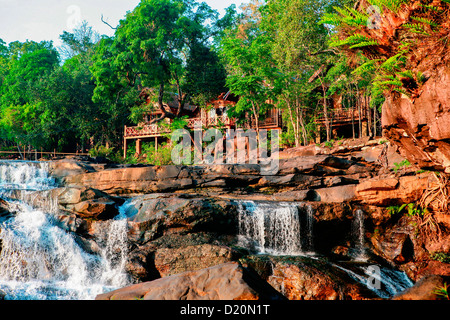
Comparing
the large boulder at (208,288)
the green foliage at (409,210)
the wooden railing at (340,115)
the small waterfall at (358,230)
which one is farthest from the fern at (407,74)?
the wooden railing at (340,115)

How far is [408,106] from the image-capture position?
6875mm

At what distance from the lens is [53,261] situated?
965 cm

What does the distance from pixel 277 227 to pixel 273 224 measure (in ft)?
0.54

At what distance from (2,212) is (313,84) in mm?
19572

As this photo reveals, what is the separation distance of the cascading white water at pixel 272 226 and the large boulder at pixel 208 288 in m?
6.55

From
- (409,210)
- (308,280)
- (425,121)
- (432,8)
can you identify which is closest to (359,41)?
(432,8)

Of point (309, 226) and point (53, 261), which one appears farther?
point (309, 226)

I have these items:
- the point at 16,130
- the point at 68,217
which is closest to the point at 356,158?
the point at 68,217

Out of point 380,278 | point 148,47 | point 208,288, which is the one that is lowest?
point 380,278

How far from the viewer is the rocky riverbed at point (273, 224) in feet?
28.2

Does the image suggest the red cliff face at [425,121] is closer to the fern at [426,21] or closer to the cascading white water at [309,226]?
the fern at [426,21]

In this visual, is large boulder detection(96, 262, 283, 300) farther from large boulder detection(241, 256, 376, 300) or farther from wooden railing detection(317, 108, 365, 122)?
wooden railing detection(317, 108, 365, 122)

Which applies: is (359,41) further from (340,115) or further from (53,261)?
(340,115)

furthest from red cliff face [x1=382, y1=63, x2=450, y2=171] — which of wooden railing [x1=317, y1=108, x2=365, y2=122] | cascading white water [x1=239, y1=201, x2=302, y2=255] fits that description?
wooden railing [x1=317, y1=108, x2=365, y2=122]
